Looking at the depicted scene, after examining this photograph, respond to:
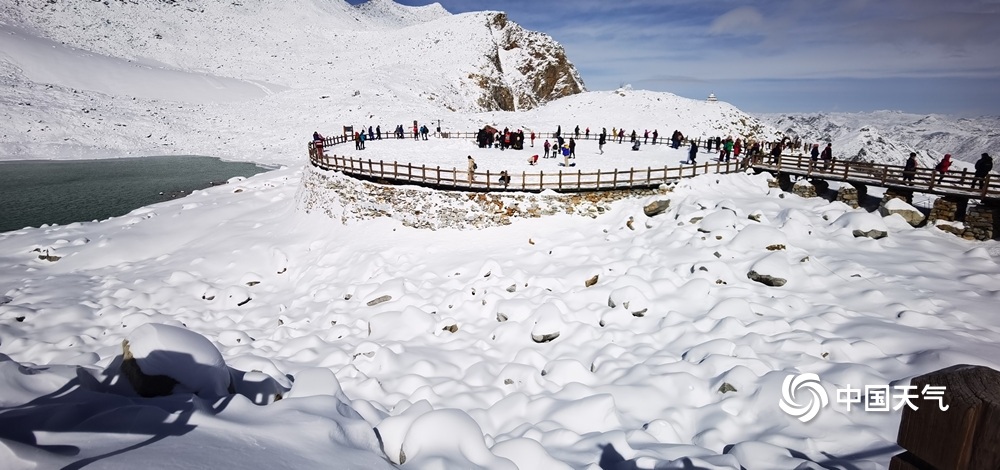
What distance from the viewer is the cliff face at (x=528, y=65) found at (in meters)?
83.9

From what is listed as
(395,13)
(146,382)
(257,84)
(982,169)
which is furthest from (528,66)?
(395,13)

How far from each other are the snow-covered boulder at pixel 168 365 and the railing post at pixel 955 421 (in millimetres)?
8271

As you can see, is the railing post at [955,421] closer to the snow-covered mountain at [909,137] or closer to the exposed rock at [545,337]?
the exposed rock at [545,337]

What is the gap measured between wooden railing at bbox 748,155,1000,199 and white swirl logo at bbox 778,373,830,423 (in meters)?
12.9

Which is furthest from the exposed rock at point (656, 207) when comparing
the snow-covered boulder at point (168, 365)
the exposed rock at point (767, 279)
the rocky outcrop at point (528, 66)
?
the rocky outcrop at point (528, 66)

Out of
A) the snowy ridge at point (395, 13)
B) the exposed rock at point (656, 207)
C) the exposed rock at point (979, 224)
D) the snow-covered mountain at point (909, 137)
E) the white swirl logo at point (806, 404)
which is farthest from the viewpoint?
the snowy ridge at point (395, 13)

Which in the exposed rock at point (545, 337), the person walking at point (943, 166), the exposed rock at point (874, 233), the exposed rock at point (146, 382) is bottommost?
the exposed rock at point (545, 337)

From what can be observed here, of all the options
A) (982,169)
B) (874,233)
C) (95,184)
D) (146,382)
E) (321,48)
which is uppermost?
(321,48)

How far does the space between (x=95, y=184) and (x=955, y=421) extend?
52061 millimetres

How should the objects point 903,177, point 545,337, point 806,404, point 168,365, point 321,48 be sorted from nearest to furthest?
point 168,365 < point 806,404 < point 545,337 < point 903,177 < point 321,48

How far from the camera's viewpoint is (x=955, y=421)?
1.79 metres

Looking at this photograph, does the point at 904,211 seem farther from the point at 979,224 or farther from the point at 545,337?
the point at 545,337

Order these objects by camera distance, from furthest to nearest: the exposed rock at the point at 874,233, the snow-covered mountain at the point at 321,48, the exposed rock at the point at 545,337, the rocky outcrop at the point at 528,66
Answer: the rocky outcrop at the point at 528,66, the snow-covered mountain at the point at 321,48, the exposed rock at the point at 874,233, the exposed rock at the point at 545,337

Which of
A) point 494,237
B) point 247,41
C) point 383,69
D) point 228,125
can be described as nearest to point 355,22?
point 247,41
